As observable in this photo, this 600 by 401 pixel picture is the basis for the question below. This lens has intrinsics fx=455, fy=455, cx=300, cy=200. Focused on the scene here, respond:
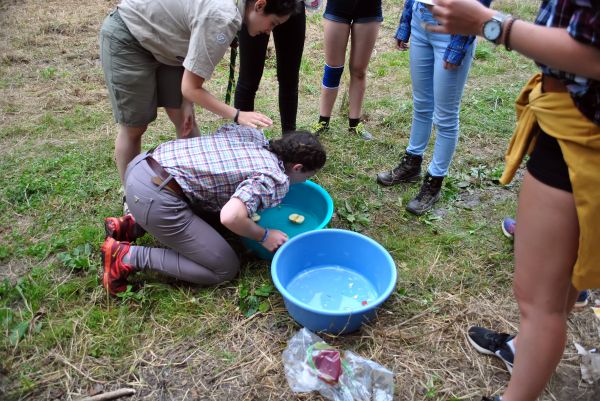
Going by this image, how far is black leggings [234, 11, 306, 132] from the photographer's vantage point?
8.59ft

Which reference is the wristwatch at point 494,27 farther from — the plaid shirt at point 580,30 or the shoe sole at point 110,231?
the shoe sole at point 110,231

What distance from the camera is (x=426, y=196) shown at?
270cm

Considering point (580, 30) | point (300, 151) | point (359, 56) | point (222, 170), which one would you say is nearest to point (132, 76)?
point (222, 170)

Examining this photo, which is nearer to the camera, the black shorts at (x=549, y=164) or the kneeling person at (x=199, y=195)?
the black shorts at (x=549, y=164)

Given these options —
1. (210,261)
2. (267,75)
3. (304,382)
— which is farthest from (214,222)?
(267,75)

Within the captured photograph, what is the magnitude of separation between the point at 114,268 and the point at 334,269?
41.9 inches

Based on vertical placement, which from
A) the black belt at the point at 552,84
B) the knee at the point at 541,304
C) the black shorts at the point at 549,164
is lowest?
the knee at the point at 541,304

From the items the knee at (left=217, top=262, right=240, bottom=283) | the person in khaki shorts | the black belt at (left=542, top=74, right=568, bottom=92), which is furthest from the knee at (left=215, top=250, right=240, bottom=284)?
the black belt at (left=542, top=74, right=568, bottom=92)

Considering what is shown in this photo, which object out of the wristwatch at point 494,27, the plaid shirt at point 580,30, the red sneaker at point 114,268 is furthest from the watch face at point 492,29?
the red sneaker at point 114,268

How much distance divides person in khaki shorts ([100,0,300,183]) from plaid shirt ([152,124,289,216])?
16cm

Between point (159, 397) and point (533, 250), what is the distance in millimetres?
1392

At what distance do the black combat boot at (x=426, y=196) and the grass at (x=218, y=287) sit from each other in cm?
7

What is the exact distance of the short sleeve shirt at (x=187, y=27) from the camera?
6.15ft

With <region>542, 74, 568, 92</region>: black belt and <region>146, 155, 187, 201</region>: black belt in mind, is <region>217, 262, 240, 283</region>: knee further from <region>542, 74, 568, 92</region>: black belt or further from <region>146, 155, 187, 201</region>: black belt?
<region>542, 74, 568, 92</region>: black belt
